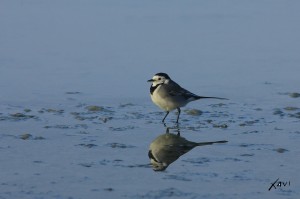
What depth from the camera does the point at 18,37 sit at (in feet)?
53.0

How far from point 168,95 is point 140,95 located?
959 millimetres

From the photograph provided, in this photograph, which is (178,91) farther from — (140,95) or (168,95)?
(140,95)

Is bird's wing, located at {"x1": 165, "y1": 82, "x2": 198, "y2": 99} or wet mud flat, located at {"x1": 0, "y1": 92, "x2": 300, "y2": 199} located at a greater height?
bird's wing, located at {"x1": 165, "y1": 82, "x2": 198, "y2": 99}

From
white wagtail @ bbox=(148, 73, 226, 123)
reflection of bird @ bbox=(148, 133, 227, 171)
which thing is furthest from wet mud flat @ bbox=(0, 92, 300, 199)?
white wagtail @ bbox=(148, 73, 226, 123)

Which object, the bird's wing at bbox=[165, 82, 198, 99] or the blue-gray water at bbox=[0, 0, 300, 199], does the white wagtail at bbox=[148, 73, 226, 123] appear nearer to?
the bird's wing at bbox=[165, 82, 198, 99]

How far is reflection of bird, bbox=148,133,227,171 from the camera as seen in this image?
9.12 m

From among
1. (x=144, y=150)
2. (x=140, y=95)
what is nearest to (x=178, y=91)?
(x=140, y=95)

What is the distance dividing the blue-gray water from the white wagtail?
201mm

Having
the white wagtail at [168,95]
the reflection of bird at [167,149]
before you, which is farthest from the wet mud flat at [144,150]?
the white wagtail at [168,95]

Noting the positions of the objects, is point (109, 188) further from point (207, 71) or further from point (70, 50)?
point (70, 50)

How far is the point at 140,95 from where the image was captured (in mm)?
12578

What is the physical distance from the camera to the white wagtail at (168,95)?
1169 cm

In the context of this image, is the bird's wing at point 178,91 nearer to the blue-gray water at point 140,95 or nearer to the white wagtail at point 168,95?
the white wagtail at point 168,95

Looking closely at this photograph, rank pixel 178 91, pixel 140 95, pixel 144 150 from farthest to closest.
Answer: pixel 140 95
pixel 178 91
pixel 144 150
